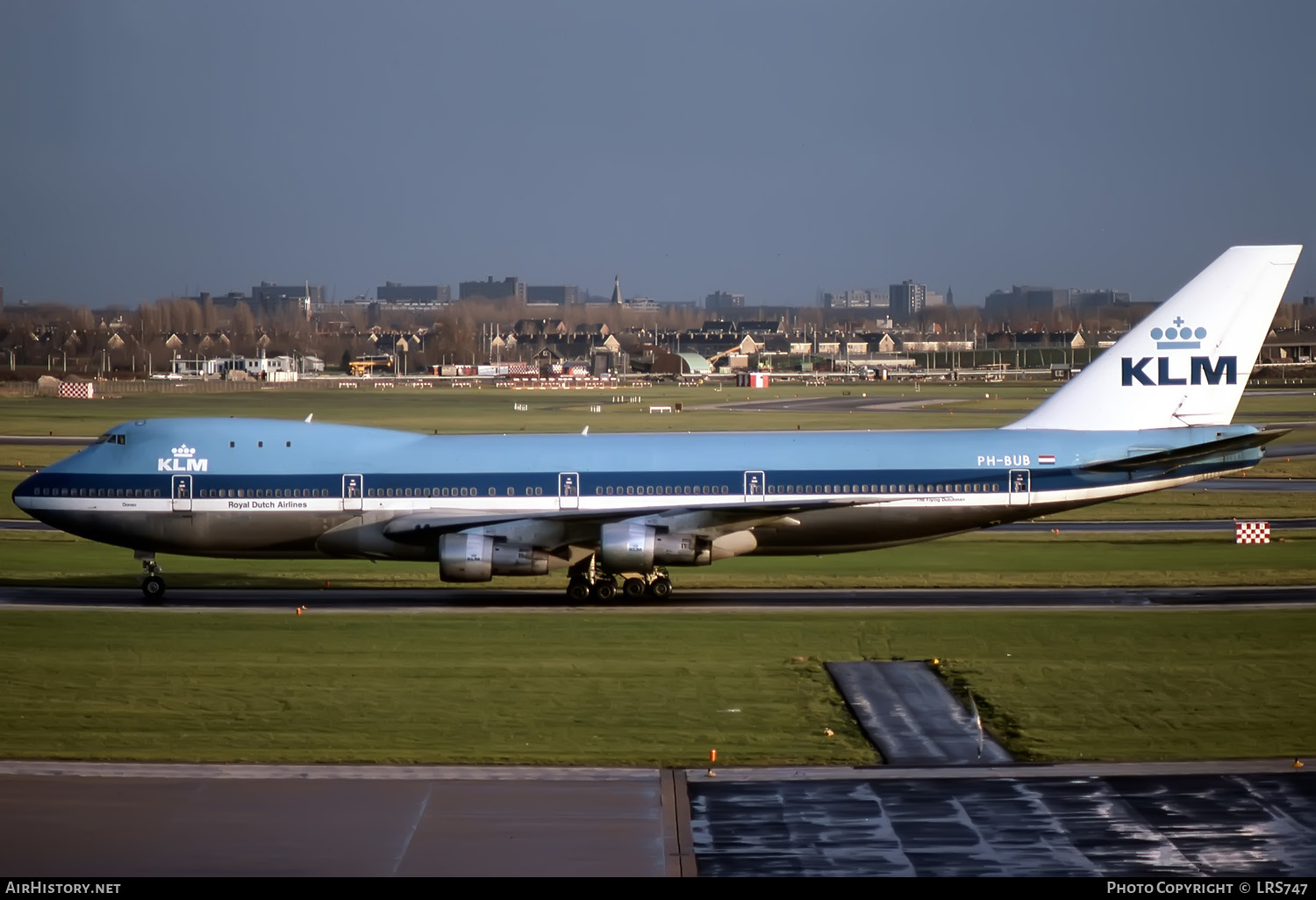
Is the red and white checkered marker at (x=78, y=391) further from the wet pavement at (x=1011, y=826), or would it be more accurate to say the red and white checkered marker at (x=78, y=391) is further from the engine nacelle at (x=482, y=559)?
the wet pavement at (x=1011, y=826)

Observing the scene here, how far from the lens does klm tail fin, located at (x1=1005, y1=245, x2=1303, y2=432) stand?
3800 cm

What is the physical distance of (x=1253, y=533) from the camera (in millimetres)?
46844

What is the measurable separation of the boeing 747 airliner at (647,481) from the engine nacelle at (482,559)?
0.43 m

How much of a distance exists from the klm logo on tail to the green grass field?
7.54 meters

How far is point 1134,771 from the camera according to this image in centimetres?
2039

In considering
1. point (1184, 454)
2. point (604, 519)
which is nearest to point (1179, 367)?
point (1184, 454)

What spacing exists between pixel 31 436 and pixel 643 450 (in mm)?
70480

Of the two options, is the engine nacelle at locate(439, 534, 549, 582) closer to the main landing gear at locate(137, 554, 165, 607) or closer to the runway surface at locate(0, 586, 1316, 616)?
the runway surface at locate(0, 586, 1316, 616)

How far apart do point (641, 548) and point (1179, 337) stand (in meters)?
16.0

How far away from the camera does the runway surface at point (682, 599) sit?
35.1 metres

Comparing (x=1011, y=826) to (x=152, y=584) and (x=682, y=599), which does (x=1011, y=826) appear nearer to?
(x=682, y=599)

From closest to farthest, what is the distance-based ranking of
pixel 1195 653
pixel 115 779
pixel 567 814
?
1. pixel 567 814
2. pixel 115 779
3. pixel 1195 653
